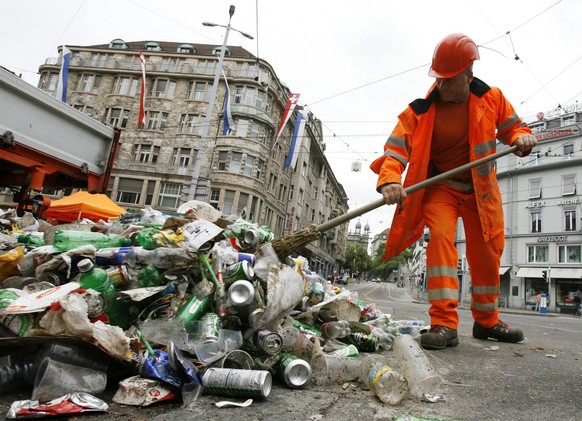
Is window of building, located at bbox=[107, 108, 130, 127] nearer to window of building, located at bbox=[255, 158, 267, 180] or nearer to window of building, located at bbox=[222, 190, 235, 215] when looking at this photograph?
window of building, located at bbox=[222, 190, 235, 215]

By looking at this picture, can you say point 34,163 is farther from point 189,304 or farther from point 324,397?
point 324,397

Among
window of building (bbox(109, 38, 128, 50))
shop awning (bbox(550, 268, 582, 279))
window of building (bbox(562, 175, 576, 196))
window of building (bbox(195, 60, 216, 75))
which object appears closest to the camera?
shop awning (bbox(550, 268, 582, 279))

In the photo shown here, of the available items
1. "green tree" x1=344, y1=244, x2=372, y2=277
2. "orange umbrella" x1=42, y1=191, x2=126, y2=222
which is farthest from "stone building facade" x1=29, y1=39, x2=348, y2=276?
"green tree" x1=344, y1=244, x2=372, y2=277

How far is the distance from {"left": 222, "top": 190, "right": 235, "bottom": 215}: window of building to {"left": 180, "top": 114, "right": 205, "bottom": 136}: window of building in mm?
5838

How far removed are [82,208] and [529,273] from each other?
29790mm

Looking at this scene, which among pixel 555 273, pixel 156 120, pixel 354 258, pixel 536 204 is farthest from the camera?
pixel 354 258

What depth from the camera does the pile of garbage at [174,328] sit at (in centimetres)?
134

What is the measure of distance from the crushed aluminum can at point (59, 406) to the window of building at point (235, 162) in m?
26.3

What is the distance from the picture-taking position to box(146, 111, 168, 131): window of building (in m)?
29.5

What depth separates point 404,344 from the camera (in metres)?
1.81

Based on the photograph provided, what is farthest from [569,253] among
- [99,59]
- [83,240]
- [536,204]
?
[99,59]

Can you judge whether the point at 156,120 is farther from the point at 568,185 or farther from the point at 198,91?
the point at 568,185

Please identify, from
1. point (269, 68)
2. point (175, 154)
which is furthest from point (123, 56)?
point (269, 68)

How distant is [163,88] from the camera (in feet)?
99.8
